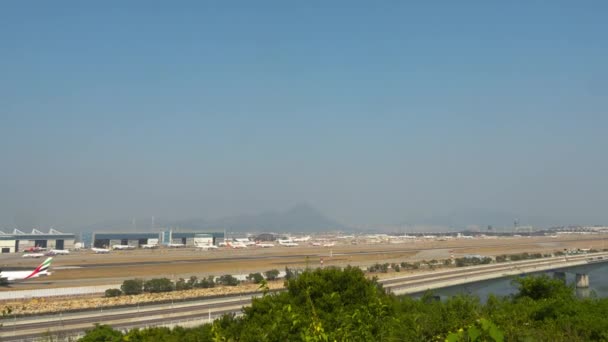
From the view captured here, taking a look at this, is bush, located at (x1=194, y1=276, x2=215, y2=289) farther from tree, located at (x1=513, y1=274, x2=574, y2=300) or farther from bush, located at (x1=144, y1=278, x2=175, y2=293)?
tree, located at (x1=513, y1=274, x2=574, y2=300)

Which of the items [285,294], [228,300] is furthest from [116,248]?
[285,294]

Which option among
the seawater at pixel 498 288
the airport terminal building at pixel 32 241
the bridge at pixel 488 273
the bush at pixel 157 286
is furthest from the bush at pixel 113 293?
the airport terminal building at pixel 32 241

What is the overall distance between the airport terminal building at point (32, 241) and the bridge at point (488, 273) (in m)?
123

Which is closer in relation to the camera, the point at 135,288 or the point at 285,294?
the point at 285,294

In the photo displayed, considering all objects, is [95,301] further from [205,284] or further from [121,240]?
[121,240]

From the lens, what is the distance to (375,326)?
11.5 metres

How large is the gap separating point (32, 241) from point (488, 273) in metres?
136

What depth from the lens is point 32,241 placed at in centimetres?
14838

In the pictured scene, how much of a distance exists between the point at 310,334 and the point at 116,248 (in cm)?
16101

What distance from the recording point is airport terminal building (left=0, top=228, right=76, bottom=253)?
14026cm

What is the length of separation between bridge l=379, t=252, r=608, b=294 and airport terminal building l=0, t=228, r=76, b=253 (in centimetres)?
12348

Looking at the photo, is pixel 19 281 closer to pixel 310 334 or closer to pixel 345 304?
pixel 345 304

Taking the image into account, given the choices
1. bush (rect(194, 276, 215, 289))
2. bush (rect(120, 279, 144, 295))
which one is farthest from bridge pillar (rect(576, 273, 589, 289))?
bush (rect(120, 279, 144, 295))

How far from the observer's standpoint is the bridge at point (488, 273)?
2359 inches
